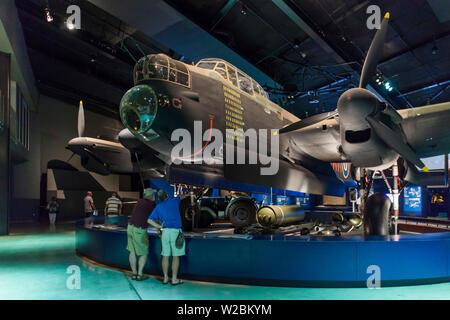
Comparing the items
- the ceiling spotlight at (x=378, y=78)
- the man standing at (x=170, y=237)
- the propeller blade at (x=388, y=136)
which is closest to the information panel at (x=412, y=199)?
the ceiling spotlight at (x=378, y=78)

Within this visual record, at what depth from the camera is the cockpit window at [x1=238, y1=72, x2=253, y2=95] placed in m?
8.27

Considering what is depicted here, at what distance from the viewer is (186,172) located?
745 centimetres

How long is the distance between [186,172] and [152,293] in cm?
325

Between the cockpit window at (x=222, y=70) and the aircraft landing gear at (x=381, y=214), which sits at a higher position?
the cockpit window at (x=222, y=70)

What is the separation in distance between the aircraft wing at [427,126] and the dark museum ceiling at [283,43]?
211 inches

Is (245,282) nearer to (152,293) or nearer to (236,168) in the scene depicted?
(152,293)

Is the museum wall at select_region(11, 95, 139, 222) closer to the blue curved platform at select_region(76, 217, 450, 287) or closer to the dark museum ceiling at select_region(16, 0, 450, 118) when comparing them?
the dark museum ceiling at select_region(16, 0, 450, 118)

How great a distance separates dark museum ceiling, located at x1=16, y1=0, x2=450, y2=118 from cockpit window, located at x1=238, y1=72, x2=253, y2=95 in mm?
4118

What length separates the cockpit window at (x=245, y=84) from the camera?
8.27 meters

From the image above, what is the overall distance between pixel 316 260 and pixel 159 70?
4.65 meters

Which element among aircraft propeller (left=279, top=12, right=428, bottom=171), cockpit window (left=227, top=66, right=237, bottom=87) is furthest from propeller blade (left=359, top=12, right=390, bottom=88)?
cockpit window (left=227, top=66, right=237, bottom=87)

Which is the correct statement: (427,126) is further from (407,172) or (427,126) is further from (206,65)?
(206,65)

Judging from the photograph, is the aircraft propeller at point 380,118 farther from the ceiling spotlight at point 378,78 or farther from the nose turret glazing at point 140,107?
the ceiling spotlight at point 378,78

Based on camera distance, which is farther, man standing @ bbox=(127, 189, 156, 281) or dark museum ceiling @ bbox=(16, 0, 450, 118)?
dark museum ceiling @ bbox=(16, 0, 450, 118)
